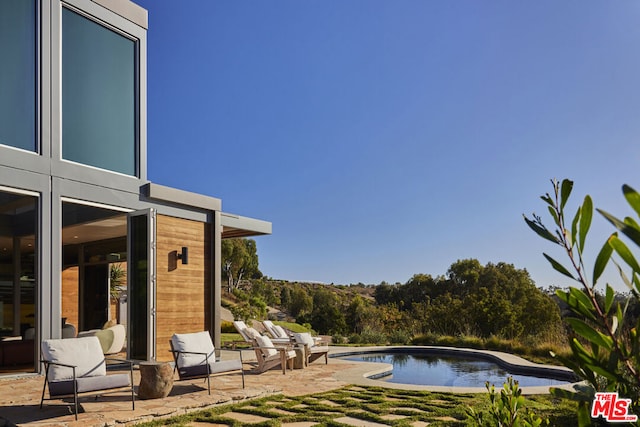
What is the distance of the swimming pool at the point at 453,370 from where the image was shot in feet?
34.0

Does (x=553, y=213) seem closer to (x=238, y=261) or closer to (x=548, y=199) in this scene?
(x=548, y=199)

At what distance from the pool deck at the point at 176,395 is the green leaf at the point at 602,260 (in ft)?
19.0

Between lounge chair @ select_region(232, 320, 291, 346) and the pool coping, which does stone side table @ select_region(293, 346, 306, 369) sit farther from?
the pool coping

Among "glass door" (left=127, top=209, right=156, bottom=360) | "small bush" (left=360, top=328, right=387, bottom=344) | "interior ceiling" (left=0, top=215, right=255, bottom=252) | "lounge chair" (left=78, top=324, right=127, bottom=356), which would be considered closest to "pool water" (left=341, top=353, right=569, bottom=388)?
"small bush" (left=360, top=328, right=387, bottom=344)

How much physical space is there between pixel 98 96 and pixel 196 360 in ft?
18.7

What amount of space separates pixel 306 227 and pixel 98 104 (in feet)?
78.9

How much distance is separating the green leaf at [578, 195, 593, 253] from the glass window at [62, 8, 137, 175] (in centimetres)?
1002

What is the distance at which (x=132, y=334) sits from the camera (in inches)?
409

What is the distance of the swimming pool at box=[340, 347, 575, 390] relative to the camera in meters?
10.4

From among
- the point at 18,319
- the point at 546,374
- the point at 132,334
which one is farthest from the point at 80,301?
the point at 546,374

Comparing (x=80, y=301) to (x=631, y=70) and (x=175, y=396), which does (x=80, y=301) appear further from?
(x=631, y=70)

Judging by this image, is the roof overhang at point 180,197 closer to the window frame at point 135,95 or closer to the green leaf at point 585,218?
the window frame at point 135,95

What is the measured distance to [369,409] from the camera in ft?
22.7

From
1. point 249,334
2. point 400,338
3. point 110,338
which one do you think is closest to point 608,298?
point 249,334
